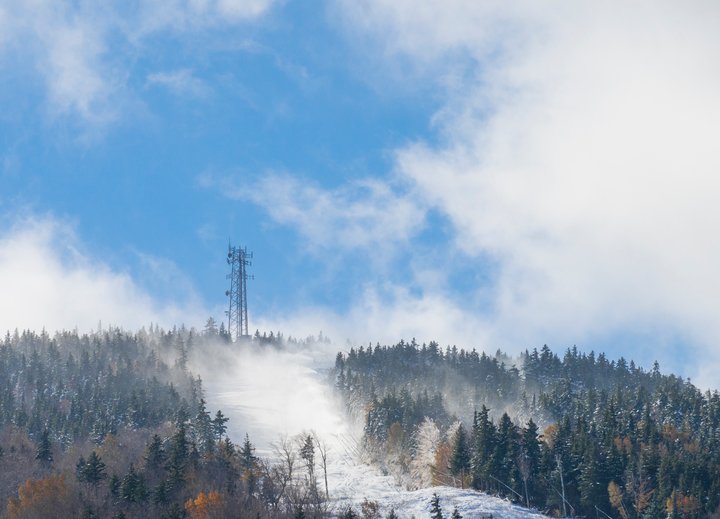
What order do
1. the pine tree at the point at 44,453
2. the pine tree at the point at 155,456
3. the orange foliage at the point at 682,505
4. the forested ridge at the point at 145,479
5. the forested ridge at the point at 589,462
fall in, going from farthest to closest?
1. the pine tree at the point at 44,453
2. the pine tree at the point at 155,456
3. the forested ridge at the point at 589,462
4. the orange foliage at the point at 682,505
5. the forested ridge at the point at 145,479

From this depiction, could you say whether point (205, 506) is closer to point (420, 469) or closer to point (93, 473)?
point (93, 473)

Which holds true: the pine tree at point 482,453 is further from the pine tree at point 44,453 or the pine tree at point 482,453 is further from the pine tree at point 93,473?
the pine tree at point 44,453

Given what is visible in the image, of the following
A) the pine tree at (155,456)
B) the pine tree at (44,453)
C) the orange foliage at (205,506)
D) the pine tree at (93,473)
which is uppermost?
the pine tree at (44,453)

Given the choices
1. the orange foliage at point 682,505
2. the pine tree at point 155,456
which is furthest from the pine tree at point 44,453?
the orange foliage at point 682,505

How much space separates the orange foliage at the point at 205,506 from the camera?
4552 inches

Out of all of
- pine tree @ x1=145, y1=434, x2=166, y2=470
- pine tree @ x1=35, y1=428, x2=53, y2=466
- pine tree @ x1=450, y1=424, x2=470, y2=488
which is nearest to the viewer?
pine tree @ x1=145, y1=434, x2=166, y2=470

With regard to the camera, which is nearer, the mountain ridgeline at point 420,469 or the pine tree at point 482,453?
the mountain ridgeline at point 420,469

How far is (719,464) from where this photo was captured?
13925cm

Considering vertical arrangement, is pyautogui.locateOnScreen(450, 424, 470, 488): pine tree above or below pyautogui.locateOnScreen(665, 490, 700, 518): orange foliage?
above

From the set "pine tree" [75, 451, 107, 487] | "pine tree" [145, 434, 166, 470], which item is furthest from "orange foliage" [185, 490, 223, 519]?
"pine tree" [75, 451, 107, 487]

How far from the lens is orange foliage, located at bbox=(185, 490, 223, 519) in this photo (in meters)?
116

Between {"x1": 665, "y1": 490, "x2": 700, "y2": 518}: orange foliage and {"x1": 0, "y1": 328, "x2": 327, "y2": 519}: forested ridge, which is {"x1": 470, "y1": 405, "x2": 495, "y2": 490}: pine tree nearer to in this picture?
{"x1": 0, "y1": 328, "x2": 327, "y2": 519}: forested ridge

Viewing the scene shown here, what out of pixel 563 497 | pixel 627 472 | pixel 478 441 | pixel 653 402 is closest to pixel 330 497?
pixel 478 441

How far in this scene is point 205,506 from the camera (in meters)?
117
